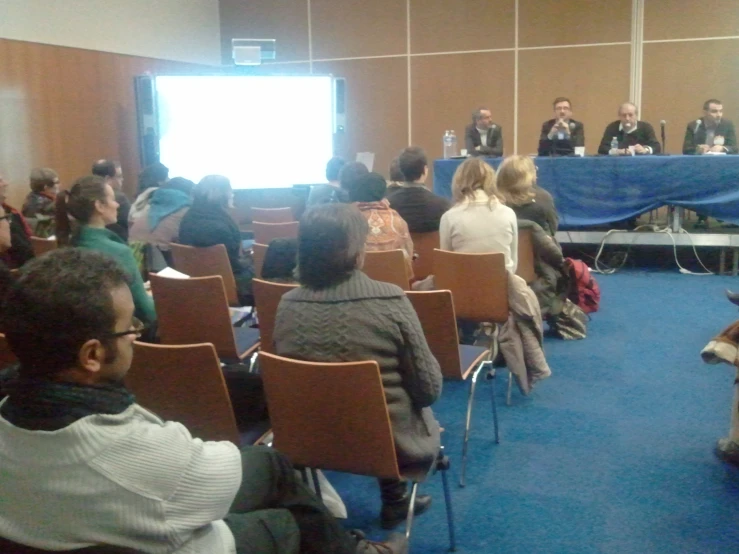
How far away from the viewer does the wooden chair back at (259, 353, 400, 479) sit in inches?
65.5

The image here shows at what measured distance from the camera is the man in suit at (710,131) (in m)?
6.29

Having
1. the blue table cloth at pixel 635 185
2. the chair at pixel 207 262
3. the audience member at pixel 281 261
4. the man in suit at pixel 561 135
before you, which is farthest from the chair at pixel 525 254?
the man in suit at pixel 561 135

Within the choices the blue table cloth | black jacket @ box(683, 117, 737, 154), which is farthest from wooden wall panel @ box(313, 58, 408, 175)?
black jacket @ box(683, 117, 737, 154)

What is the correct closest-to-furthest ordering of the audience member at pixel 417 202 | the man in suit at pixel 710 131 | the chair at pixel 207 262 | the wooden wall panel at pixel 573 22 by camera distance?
1. the chair at pixel 207 262
2. the audience member at pixel 417 202
3. the man in suit at pixel 710 131
4. the wooden wall panel at pixel 573 22

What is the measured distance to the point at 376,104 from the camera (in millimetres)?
8703

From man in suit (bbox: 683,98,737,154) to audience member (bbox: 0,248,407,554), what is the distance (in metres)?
6.15

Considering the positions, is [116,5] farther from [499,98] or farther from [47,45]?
[499,98]

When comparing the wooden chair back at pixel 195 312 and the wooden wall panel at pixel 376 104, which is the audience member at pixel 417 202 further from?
the wooden wall panel at pixel 376 104

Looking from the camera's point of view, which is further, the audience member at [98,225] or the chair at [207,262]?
the chair at [207,262]

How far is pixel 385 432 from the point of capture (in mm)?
1734


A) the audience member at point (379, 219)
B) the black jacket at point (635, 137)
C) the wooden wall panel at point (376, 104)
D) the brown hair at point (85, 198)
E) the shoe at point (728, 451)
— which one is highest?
the wooden wall panel at point (376, 104)

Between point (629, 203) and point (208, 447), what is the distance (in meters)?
5.31

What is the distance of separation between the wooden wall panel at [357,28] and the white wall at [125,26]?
4.57ft

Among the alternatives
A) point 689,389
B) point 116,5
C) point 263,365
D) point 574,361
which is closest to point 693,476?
point 689,389
